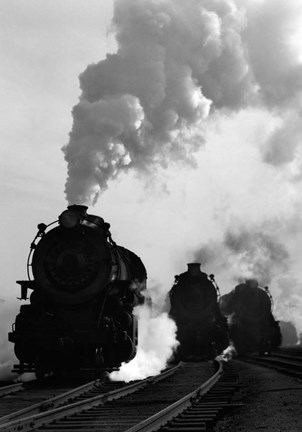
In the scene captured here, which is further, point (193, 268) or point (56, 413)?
point (193, 268)

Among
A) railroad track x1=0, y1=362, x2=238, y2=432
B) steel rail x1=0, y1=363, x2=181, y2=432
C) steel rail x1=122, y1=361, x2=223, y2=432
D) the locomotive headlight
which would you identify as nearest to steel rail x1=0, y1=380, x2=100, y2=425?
railroad track x1=0, y1=362, x2=238, y2=432

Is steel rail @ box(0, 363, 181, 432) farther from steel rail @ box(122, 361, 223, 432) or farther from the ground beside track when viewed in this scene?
the ground beside track

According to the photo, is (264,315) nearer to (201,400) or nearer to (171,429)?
(201,400)

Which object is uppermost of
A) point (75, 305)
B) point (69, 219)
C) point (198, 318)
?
point (69, 219)

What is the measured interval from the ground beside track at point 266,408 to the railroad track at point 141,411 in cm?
23

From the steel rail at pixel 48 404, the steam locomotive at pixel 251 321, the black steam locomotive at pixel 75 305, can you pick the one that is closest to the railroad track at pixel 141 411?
the steel rail at pixel 48 404

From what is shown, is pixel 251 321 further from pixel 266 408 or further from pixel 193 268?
pixel 266 408

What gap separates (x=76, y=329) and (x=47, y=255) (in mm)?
1836

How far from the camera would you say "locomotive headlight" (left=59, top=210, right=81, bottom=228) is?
14258mm

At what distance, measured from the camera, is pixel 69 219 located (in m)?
14.3

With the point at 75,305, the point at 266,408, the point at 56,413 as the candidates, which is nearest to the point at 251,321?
the point at 75,305

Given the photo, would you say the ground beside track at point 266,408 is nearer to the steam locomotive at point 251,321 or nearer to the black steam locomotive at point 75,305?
the black steam locomotive at point 75,305

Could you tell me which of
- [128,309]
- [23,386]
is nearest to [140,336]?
[128,309]

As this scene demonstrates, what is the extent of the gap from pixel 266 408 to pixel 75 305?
6.35m
